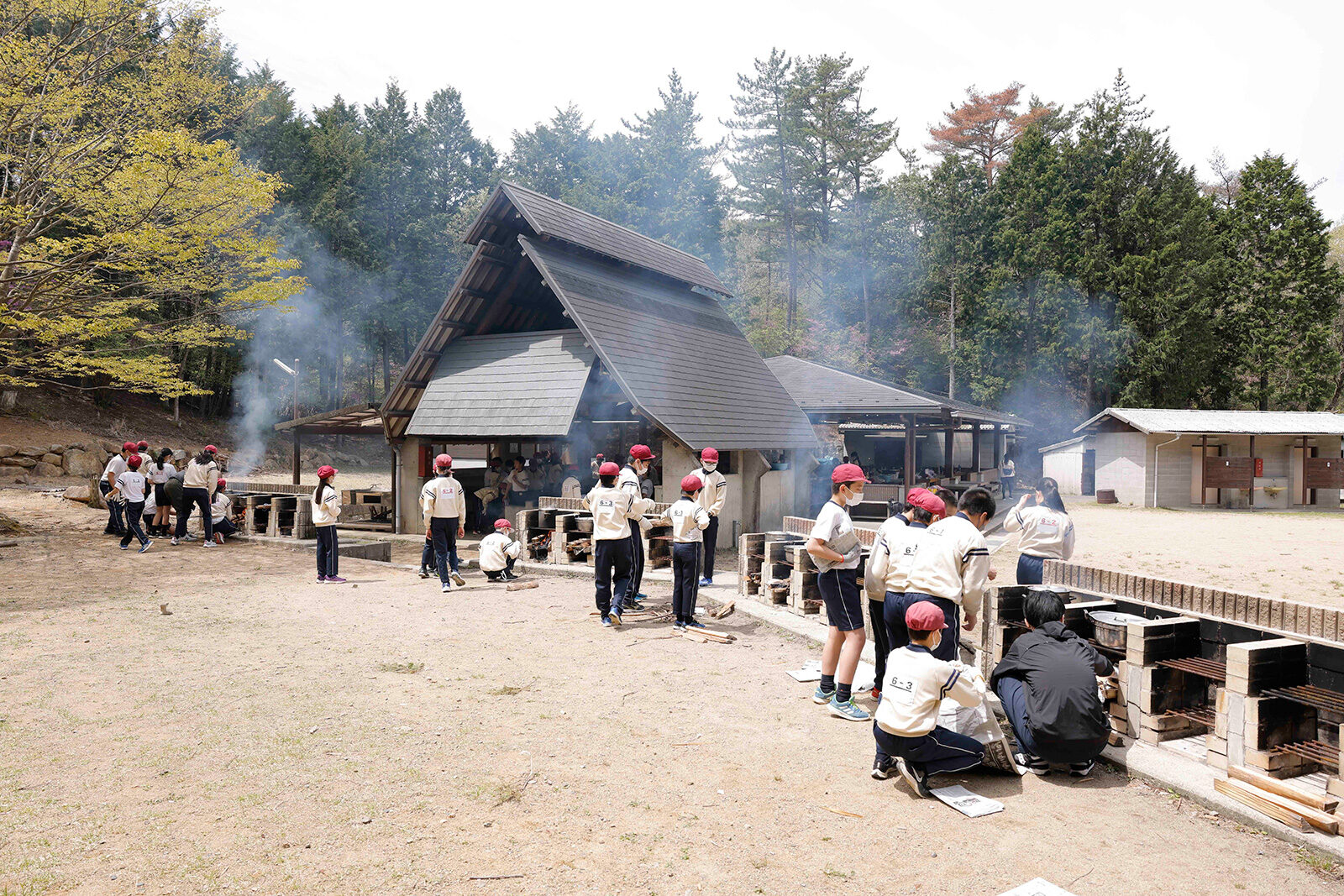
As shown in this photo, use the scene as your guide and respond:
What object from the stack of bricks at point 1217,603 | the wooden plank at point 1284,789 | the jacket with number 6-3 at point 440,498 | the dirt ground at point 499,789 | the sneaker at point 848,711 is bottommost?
the dirt ground at point 499,789

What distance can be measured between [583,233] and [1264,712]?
555 inches

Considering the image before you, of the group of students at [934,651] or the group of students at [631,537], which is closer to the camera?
the group of students at [934,651]

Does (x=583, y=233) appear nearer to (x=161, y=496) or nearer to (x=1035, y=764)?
(x=161, y=496)

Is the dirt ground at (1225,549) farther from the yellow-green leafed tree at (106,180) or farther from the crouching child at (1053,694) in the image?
the yellow-green leafed tree at (106,180)

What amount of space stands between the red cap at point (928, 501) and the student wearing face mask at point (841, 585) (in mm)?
366

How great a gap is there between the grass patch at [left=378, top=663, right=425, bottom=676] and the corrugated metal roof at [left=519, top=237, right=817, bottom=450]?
653cm

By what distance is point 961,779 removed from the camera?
4418 mm

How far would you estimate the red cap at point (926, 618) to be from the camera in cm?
416

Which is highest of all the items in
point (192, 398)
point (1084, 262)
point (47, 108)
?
point (1084, 262)

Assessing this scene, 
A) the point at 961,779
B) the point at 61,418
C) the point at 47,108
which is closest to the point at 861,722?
the point at 961,779

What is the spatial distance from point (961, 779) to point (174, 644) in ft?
22.7

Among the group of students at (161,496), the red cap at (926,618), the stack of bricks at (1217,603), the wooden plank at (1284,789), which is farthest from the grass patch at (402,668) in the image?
the group of students at (161,496)

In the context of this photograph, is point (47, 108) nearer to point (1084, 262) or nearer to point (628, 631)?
point (628, 631)

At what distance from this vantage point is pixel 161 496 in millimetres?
14289
